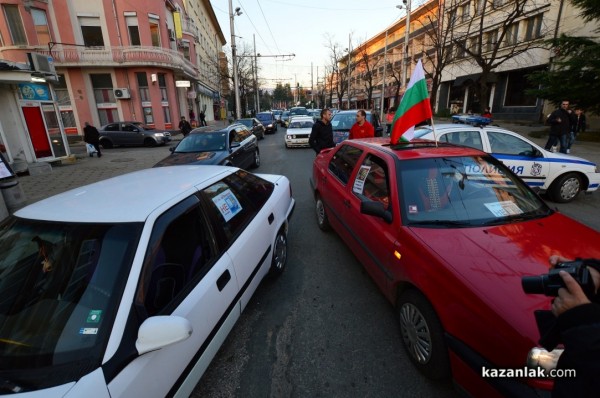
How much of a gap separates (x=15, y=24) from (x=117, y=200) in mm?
25606

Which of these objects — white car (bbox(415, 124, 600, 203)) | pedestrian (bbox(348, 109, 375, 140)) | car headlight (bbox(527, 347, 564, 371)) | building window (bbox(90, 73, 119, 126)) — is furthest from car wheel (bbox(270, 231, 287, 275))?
building window (bbox(90, 73, 119, 126))

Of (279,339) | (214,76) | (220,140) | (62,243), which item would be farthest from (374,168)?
(214,76)

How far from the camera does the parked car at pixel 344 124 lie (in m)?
10.4

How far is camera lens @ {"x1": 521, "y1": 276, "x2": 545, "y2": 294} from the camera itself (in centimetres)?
115

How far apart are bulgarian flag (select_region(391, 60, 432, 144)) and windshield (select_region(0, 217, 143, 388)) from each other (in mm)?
3081

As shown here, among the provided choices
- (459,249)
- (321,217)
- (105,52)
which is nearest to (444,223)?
(459,249)

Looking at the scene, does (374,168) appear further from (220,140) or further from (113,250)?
(220,140)

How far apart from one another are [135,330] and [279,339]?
57.7 inches

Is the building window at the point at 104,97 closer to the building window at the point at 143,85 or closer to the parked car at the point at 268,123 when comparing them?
the building window at the point at 143,85

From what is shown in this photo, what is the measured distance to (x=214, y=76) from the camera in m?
45.3

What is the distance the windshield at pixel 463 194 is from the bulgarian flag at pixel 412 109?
794mm

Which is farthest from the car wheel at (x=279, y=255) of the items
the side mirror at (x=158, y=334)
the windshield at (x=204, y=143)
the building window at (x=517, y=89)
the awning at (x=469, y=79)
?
A: the awning at (x=469, y=79)

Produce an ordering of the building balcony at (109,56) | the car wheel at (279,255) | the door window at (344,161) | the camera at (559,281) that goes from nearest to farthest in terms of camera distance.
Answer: the camera at (559,281)
the car wheel at (279,255)
the door window at (344,161)
the building balcony at (109,56)

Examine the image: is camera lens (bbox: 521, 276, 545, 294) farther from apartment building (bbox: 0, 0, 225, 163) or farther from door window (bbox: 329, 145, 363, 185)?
apartment building (bbox: 0, 0, 225, 163)
